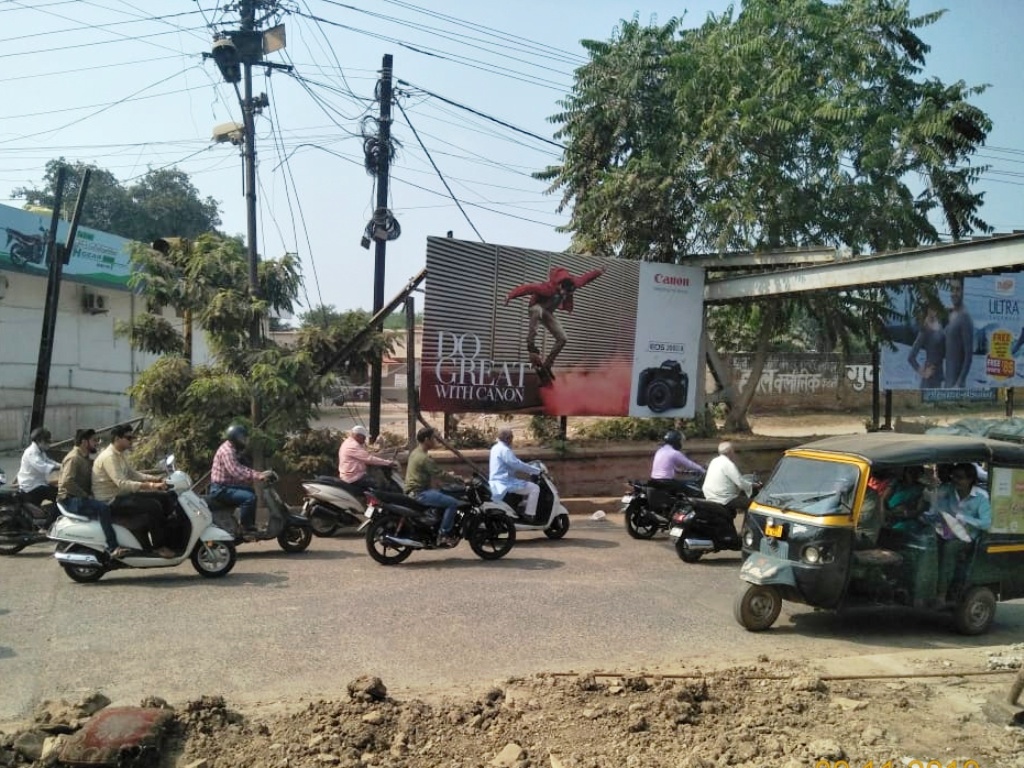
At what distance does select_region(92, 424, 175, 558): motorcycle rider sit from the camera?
8398mm

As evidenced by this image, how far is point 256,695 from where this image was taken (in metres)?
5.38

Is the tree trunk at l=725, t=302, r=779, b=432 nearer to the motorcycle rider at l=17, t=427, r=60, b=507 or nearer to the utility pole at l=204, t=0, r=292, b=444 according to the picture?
the utility pole at l=204, t=0, r=292, b=444

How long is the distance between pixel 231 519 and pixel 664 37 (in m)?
12.5

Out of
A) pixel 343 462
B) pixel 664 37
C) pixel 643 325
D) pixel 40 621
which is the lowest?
pixel 40 621

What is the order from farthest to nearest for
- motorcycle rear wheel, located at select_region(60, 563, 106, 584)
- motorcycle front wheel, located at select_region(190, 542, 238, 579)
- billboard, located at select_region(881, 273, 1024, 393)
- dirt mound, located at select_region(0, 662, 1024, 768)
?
billboard, located at select_region(881, 273, 1024, 393) → motorcycle front wheel, located at select_region(190, 542, 238, 579) → motorcycle rear wheel, located at select_region(60, 563, 106, 584) → dirt mound, located at select_region(0, 662, 1024, 768)

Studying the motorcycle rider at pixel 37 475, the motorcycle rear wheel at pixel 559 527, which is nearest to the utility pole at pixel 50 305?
the motorcycle rider at pixel 37 475

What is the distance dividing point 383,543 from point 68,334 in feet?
53.9

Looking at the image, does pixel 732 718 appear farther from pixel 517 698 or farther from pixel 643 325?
pixel 643 325

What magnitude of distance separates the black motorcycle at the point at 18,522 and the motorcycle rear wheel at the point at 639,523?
7.13 m

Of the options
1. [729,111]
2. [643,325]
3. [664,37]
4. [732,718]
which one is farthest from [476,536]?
[664,37]

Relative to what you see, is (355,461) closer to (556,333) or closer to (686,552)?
(686,552)

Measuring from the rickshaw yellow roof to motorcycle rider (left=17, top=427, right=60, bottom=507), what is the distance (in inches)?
334

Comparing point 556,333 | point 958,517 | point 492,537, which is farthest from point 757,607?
point 556,333

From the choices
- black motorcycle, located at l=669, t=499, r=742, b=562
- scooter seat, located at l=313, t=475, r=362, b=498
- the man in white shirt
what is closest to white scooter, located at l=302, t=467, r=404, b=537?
scooter seat, located at l=313, t=475, r=362, b=498
